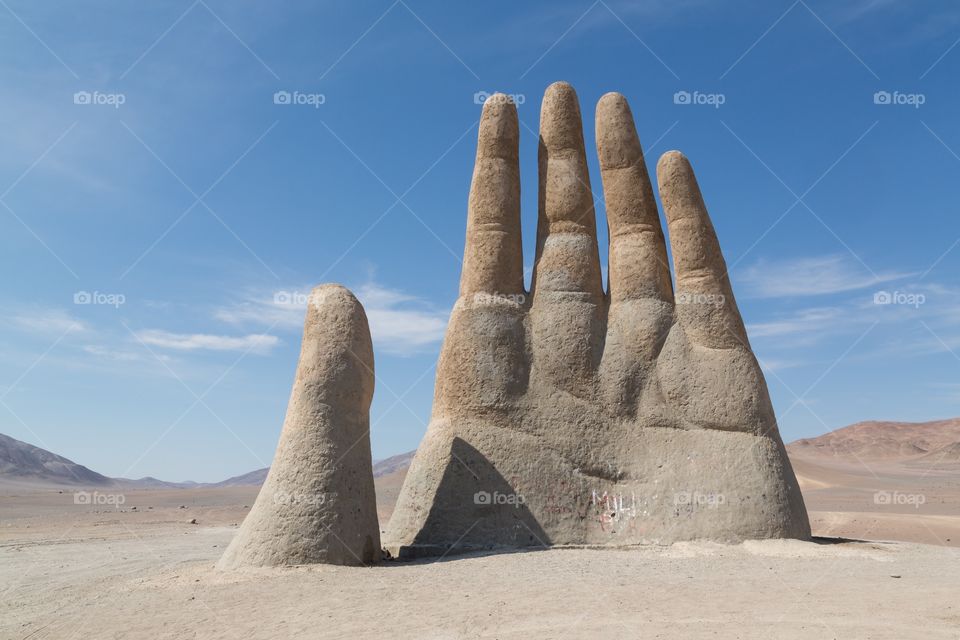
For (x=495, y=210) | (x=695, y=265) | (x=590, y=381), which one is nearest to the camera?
(x=590, y=381)

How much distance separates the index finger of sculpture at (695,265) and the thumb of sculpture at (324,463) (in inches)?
253

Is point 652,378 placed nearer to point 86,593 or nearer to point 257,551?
point 257,551

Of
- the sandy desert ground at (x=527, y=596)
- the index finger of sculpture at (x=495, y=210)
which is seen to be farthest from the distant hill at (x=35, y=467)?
the index finger of sculpture at (x=495, y=210)

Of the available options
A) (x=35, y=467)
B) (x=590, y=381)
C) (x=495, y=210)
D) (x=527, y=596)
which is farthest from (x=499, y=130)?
(x=35, y=467)

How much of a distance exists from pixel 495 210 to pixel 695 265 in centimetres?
422

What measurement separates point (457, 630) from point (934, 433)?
116 metres

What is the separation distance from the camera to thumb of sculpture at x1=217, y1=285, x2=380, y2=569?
1097 cm

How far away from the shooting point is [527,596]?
9133 millimetres

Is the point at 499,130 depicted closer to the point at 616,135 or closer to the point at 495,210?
the point at 495,210

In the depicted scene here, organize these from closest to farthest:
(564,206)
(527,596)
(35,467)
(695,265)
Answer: (527,596) < (695,265) < (564,206) < (35,467)

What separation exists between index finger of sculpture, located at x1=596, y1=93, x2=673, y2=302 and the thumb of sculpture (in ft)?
18.6

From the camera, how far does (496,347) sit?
14.4 metres

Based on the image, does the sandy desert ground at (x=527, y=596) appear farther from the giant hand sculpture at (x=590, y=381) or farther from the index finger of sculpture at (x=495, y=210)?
the index finger of sculpture at (x=495, y=210)

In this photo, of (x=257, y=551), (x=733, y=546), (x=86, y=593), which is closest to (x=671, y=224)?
(x=733, y=546)
